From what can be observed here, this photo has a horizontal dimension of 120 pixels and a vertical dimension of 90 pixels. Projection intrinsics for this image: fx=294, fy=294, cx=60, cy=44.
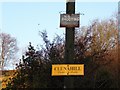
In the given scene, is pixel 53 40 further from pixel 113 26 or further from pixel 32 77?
pixel 113 26

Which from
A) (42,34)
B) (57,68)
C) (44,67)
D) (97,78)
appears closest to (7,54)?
(42,34)

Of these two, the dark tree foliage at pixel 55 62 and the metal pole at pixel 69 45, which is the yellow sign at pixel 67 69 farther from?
the dark tree foliage at pixel 55 62

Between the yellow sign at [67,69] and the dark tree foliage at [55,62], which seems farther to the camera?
the dark tree foliage at [55,62]

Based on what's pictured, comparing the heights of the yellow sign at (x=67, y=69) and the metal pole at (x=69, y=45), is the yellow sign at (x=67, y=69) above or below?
below

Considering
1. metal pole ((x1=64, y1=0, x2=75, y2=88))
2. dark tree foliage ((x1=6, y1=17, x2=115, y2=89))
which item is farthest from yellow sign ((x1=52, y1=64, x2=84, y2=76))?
dark tree foliage ((x1=6, y1=17, x2=115, y2=89))

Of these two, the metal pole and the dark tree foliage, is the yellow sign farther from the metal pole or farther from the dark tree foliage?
the dark tree foliage

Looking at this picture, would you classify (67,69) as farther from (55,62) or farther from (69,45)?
(55,62)

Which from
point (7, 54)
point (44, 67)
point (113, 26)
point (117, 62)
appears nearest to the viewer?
point (44, 67)

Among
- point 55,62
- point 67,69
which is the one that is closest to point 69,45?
point 67,69

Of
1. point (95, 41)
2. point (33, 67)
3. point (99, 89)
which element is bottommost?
point (99, 89)

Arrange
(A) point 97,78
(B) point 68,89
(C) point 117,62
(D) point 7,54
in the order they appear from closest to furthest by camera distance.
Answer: (B) point 68,89, (A) point 97,78, (C) point 117,62, (D) point 7,54

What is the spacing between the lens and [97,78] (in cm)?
1054

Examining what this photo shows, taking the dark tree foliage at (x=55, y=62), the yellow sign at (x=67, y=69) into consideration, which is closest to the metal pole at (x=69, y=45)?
the yellow sign at (x=67, y=69)

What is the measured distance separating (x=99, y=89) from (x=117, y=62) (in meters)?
1.92
